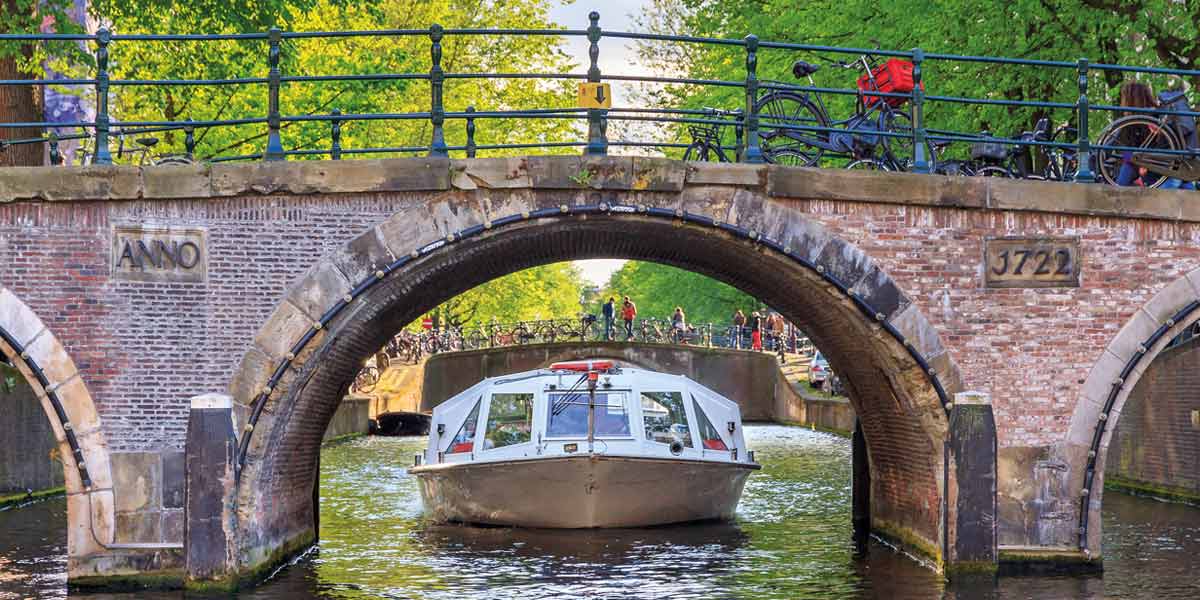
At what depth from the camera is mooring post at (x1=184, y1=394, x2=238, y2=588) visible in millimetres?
12297

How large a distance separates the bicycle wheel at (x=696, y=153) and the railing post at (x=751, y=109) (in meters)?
0.53

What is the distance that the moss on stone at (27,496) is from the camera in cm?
1919

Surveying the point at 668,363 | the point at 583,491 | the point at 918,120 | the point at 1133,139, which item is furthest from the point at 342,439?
the point at 918,120

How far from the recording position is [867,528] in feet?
56.3

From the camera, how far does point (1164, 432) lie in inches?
802

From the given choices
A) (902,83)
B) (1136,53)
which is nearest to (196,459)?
(902,83)

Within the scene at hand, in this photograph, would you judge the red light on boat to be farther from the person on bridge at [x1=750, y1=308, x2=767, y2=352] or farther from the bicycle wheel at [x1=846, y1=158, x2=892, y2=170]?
the person on bridge at [x1=750, y1=308, x2=767, y2=352]

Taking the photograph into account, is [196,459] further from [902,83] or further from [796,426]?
[796,426]

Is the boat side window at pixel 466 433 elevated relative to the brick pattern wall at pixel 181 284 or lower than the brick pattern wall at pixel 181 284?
lower

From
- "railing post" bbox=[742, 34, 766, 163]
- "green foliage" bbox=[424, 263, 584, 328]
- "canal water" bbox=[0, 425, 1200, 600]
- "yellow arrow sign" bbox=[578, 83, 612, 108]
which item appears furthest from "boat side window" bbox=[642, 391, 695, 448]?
"green foliage" bbox=[424, 263, 584, 328]

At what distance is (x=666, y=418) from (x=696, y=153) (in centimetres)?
547

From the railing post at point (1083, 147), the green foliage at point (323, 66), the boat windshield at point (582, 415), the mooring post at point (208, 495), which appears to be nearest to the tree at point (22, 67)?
the green foliage at point (323, 66)

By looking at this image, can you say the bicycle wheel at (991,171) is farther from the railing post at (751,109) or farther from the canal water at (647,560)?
the canal water at (647,560)

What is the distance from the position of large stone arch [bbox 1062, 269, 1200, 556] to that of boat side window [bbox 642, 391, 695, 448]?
6.04 m
